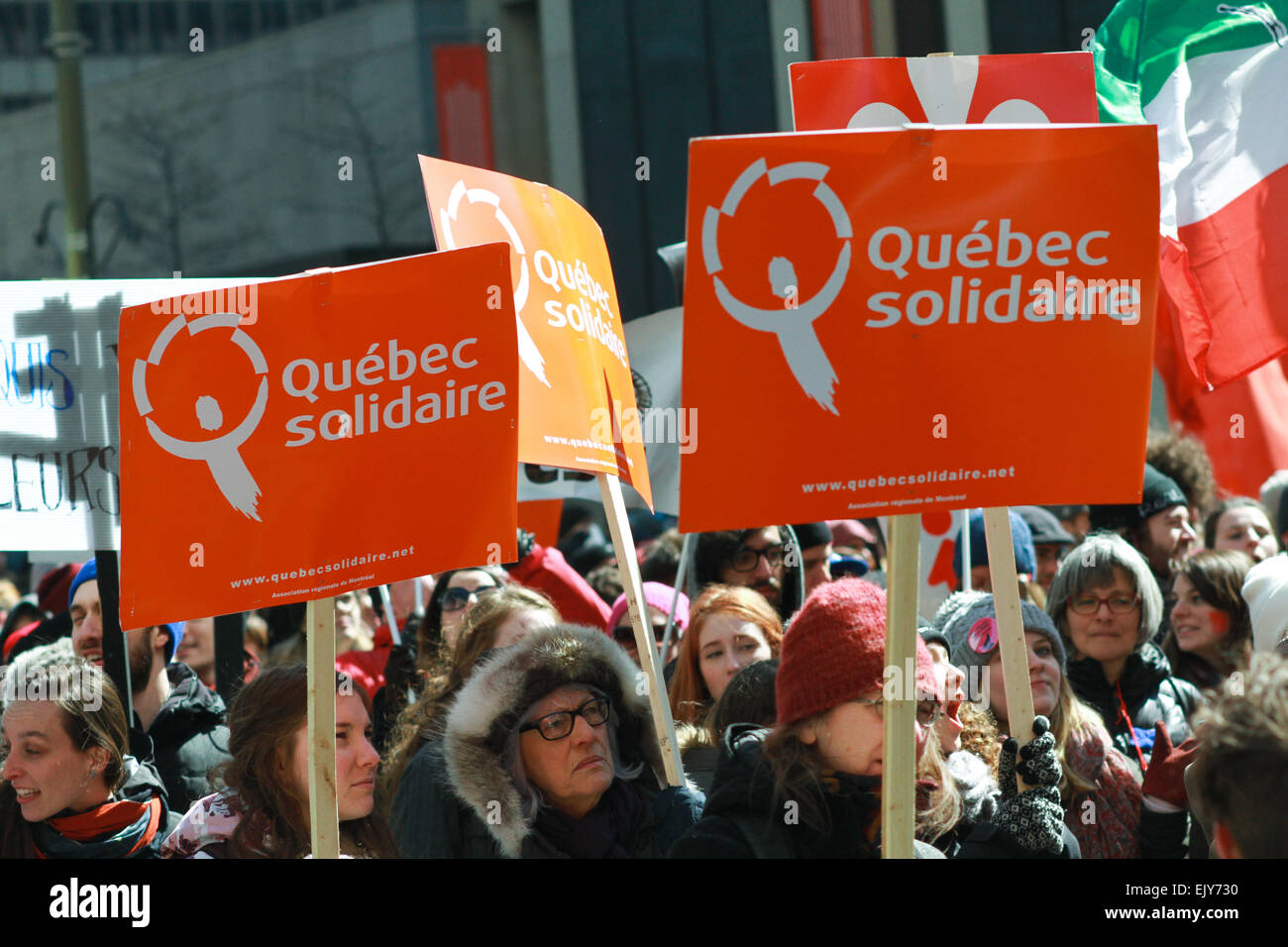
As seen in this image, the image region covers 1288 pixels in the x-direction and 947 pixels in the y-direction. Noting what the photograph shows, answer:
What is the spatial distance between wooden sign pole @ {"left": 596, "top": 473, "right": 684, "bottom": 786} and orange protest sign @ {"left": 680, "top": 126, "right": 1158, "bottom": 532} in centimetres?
98

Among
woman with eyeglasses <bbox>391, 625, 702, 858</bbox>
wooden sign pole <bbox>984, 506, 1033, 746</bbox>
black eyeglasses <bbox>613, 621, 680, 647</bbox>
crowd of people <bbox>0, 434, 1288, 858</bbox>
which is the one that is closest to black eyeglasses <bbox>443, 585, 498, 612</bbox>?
crowd of people <bbox>0, 434, 1288, 858</bbox>

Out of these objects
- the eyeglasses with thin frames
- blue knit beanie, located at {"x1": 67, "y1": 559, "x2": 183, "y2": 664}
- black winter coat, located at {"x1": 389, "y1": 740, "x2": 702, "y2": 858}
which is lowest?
black winter coat, located at {"x1": 389, "y1": 740, "x2": 702, "y2": 858}

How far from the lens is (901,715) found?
2.55m

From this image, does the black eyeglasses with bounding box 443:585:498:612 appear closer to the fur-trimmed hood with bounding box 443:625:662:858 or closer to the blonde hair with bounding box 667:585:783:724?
the blonde hair with bounding box 667:585:783:724

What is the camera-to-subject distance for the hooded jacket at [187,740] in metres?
4.36

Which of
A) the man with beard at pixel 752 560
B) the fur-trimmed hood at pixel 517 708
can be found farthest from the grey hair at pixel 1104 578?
the fur-trimmed hood at pixel 517 708

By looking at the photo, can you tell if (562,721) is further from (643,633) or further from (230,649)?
(230,649)

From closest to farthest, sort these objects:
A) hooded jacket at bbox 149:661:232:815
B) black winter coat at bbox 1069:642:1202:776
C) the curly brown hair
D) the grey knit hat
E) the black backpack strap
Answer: the black backpack strap < the grey knit hat < black winter coat at bbox 1069:642:1202:776 < hooded jacket at bbox 149:661:232:815 < the curly brown hair

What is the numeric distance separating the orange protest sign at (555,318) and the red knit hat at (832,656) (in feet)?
2.99

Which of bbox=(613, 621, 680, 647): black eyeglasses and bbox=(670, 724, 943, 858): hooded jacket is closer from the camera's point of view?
bbox=(670, 724, 943, 858): hooded jacket

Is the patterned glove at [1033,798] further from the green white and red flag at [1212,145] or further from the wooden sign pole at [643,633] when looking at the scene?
the green white and red flag at [1212,145]

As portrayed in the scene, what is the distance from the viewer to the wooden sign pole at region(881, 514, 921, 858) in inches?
98.4

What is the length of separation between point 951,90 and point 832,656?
1.66m
